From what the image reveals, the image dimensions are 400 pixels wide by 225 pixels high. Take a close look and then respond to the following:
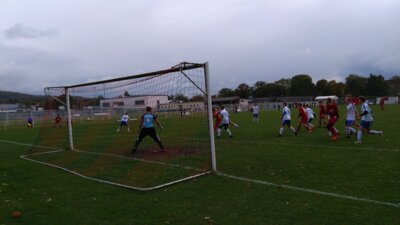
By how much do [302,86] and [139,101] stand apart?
5073 inches

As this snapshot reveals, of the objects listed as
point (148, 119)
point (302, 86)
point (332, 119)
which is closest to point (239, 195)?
point (148, 119)

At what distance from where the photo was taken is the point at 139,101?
553 inches

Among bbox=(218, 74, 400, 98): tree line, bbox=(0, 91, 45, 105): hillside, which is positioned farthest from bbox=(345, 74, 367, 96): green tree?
bbox=(0, 91, 45, 105): hillside

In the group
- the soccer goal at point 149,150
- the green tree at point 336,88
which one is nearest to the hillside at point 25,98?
the soccer goal at point 149,150

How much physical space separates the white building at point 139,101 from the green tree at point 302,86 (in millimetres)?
125312

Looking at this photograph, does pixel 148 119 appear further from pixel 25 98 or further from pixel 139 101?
pixel 25 98

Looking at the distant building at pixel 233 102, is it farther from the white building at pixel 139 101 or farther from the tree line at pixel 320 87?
the white building at pixel 139 101

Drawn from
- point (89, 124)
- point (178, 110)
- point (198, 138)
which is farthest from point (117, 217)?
point (89, 124)

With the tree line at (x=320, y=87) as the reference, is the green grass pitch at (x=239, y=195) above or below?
below

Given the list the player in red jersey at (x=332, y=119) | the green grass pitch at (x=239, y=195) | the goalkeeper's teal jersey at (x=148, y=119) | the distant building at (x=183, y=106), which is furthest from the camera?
the player in red jersey at (x=332, y=119)

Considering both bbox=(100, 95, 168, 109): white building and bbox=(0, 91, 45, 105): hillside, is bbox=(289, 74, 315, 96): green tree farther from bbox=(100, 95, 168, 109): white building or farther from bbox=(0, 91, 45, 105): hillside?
bbox=(100, 95, 168, 109): white building

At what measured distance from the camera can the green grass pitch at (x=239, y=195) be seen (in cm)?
638

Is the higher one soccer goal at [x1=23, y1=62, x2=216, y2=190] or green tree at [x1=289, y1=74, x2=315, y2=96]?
green tree at [x1=289, y1=74, x2=315, y2=96]

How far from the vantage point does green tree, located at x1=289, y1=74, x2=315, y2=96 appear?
136m
